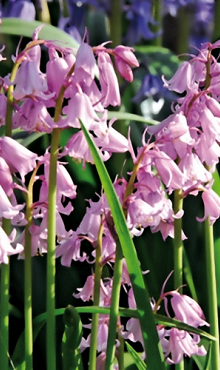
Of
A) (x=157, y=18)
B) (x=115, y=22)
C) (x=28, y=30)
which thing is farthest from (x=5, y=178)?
(x=157, y=18)

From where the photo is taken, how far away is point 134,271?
832mm

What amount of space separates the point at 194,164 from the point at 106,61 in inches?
6.6

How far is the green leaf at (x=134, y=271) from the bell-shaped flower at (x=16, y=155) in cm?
8

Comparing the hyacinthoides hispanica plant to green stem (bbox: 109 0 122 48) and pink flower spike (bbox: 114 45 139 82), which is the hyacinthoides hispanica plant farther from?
green stem (bbox: 109 0 122 48)

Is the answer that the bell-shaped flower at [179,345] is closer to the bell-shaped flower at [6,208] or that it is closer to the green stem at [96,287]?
the green stem at [96,287]

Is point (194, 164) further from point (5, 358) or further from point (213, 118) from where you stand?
point (5, 358)

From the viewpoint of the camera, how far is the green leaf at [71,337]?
2.61 ft

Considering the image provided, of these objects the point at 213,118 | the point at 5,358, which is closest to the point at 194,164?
the point at 213,118

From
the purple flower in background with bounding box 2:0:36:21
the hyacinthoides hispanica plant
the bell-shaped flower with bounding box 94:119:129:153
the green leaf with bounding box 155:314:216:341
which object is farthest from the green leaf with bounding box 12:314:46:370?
the purple flower in background with bounding box 2:0:36:21

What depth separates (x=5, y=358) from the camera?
2.90ft

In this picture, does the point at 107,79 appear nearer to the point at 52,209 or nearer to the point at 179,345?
the point at 52,209

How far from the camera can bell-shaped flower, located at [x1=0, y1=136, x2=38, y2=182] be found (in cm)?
81

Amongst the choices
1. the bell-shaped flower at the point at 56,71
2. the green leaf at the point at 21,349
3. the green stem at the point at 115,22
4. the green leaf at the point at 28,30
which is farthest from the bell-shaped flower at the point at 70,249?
the green stem at the point at 115,22

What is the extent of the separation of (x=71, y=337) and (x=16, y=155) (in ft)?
0.72
